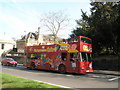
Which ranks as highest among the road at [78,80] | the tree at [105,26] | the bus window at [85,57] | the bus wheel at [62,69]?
the tree at [105,26]

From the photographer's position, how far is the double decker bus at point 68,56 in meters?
14.2

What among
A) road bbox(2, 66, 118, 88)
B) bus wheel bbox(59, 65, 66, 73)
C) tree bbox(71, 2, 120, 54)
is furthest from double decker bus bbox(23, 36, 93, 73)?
tree bbox(71, 2, 120, 54)

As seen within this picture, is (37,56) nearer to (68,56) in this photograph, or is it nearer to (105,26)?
(68,56)

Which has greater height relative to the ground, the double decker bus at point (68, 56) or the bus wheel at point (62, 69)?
the double decker bus at point (68, 56)

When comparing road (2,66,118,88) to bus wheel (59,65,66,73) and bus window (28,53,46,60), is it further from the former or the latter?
bus window (28,53,46,60)

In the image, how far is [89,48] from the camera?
1541 cm

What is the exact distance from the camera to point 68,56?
15023mm

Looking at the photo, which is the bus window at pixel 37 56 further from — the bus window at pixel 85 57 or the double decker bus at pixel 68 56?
the bus window at pixel 85 57

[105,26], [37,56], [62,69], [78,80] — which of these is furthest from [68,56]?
[105,26]

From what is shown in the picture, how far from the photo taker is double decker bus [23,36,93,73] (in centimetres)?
1418

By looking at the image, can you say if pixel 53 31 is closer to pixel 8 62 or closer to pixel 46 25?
pixel 46 25

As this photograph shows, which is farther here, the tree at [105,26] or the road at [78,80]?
the tree at [105,26]

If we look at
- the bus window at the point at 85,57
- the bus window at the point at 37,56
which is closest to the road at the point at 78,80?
the bus window at the point at 85,57

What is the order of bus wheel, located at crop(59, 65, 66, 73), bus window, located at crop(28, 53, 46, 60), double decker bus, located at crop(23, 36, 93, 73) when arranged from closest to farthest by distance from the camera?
double decker bus, located at crop(23, 36, 93, 73) < bus wheel, located at crop(59, 65, 66, 73) < bus window, located at crop(28, 53, 46, 60)
